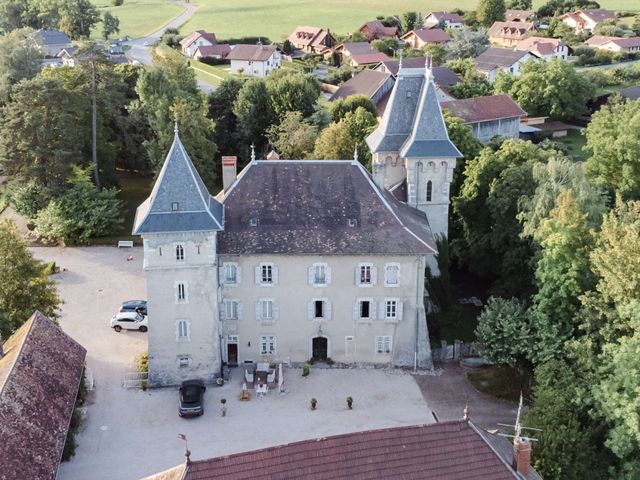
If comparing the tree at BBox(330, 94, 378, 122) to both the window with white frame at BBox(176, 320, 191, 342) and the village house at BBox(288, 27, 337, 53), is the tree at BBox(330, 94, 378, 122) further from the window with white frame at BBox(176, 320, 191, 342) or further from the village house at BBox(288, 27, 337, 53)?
the village house at BBox(288, 27, 337, 53)

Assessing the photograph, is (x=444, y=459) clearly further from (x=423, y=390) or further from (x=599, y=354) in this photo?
(x=423, y=390)

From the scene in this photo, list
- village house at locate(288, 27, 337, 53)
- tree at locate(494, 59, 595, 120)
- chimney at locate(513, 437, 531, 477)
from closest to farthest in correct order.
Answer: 1. chimney at locate(513, 437, 531, 477)
2. tree at locate(494, 59, 595, 120)
3. village house at locate(288, 27, 337, 53)

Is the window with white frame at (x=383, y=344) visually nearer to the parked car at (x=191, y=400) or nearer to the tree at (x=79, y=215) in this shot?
the parked car at (x=191, y=400)

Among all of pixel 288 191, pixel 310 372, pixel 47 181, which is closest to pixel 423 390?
pixel 310 372

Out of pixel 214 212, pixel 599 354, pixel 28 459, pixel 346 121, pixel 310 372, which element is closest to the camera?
pixel 28 459

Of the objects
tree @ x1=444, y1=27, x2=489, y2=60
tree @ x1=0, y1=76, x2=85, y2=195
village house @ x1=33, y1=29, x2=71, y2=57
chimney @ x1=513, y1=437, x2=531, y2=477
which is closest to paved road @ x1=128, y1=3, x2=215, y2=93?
village house @ x1=33, y1=29, x2=71, y2=57
